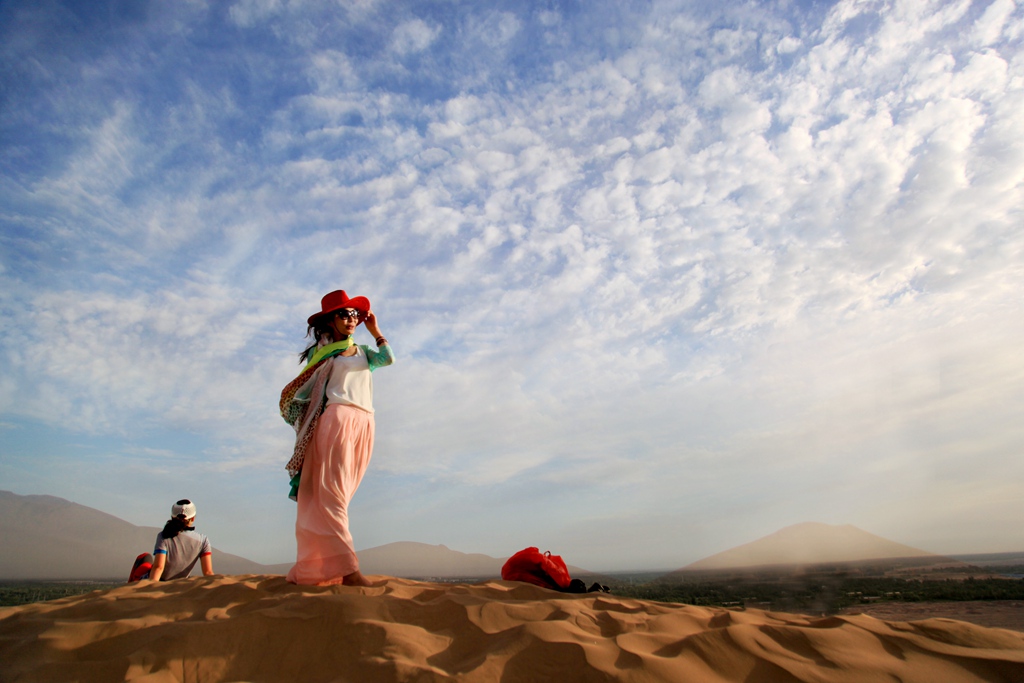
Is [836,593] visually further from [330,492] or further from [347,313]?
[347,313]

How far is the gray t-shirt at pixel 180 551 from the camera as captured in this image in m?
5.37

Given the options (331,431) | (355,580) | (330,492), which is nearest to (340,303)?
(331,431)

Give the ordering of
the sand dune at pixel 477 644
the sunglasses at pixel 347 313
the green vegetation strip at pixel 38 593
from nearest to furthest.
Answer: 1. the sand dune at pixel 477 644
2. the green vegetation strip at pixel 38 593
3. the sunglasses at pixel 347 313

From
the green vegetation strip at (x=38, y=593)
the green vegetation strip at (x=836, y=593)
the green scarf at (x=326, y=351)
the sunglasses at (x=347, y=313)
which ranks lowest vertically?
the green vegetation strip at (x=836, y=593)

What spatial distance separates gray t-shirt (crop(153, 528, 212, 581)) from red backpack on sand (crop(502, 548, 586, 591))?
3395 mm

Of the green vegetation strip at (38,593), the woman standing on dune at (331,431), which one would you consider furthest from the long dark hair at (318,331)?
the green vegetation strip at (38,593)

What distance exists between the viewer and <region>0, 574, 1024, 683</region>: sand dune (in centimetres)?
228

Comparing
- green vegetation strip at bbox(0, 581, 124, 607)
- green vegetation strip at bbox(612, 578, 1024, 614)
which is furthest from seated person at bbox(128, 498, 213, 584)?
green vegetation strip at bbox(612, 578, 1024, 614)

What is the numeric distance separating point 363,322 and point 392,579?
244 centimetres

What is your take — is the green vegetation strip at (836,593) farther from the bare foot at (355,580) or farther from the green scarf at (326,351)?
the green scarf at (326,351)

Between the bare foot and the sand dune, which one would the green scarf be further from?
the sand dune

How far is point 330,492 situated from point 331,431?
0.52m

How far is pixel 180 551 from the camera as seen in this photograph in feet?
17.8

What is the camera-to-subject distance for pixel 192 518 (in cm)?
560
